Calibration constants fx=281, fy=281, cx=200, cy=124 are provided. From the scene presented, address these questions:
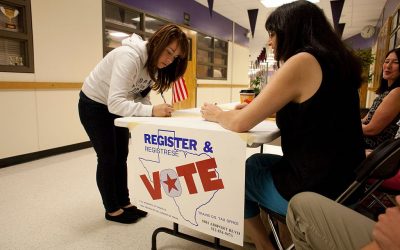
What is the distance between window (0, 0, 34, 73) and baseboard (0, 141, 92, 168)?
37.2 inches

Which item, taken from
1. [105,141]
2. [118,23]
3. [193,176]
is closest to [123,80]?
[105,141]

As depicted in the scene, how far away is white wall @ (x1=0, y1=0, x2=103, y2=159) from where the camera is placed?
10.1ft

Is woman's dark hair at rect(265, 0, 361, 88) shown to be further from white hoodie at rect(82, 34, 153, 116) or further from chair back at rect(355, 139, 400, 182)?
white hoodie at rect(82, 34, 153, 116)

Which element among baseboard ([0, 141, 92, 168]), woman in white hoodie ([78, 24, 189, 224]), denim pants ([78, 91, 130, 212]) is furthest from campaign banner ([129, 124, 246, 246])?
baseboard ([0, 141, 92, 168])

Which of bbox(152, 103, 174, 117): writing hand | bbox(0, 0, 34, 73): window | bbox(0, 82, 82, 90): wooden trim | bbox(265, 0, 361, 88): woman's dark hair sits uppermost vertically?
bbox(0, 0, 34, 73): window

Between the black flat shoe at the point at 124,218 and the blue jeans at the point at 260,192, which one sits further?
the black flat shoe at the point at 124,218

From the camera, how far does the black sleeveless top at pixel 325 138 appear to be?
3.08 ft

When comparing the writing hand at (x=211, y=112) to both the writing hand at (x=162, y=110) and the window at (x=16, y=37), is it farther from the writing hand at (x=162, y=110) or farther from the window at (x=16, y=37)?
the window at (x=16, y=37)

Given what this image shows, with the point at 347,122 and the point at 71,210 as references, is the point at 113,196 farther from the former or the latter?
the point at 347,122

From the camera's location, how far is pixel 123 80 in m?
1.50

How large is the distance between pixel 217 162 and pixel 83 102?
3.36 feet

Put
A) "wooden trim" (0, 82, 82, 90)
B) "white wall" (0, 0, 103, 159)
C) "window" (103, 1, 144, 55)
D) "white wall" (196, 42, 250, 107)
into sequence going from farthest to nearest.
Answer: "white wall" (196, 42, 250, 107) < "window" (103, 1, 144, 55) < "white wall" (0, 0, 103, 159) < "wooden trim" (0, 82, 82, 90)

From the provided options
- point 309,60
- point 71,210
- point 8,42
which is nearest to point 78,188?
point 71,210

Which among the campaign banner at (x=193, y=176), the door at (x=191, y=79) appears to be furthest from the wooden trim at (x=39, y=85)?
the door at (x=191, y=79)
